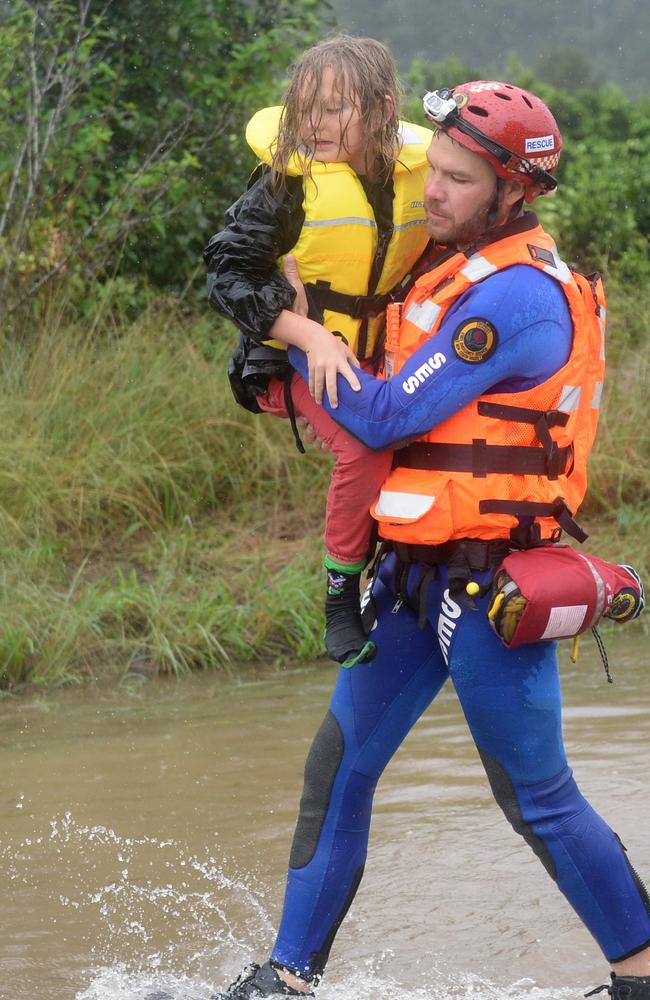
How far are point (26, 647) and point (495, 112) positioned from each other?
13.6 feet

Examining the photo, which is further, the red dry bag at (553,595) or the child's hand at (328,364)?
the child's hand at (328,364)

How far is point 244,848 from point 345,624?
5.26 feet

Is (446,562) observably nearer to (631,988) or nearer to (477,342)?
(477,342)

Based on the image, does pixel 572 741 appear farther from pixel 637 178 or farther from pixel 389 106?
pixel 637 178

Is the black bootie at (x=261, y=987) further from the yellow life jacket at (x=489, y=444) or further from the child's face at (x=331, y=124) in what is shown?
the child's face at (x=331, y=124)

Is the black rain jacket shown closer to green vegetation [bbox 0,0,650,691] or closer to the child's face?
the child's face

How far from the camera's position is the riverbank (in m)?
6.44

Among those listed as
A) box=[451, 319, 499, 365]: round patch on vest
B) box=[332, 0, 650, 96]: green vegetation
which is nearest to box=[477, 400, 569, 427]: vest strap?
box=[451, 319, 499, 365]: round patch on vest

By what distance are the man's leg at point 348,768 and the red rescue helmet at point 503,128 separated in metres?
0.88

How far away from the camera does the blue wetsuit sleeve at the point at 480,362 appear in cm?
276

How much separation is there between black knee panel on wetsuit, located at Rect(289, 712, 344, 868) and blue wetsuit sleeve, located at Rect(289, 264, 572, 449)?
68 centimetres

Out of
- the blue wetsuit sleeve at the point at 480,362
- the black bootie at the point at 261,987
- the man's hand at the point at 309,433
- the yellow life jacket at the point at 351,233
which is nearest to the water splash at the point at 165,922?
the black bootie at the point at 261,987

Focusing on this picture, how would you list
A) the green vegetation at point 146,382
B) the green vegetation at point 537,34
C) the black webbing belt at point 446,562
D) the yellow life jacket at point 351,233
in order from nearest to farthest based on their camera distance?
1. the black webbing belt at point 446,562
2. the yellow life jacket at point 351,233
3. the green vegetation at point 146,382
4. the green vegetation at point 537,34

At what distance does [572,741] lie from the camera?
521 centimetres
